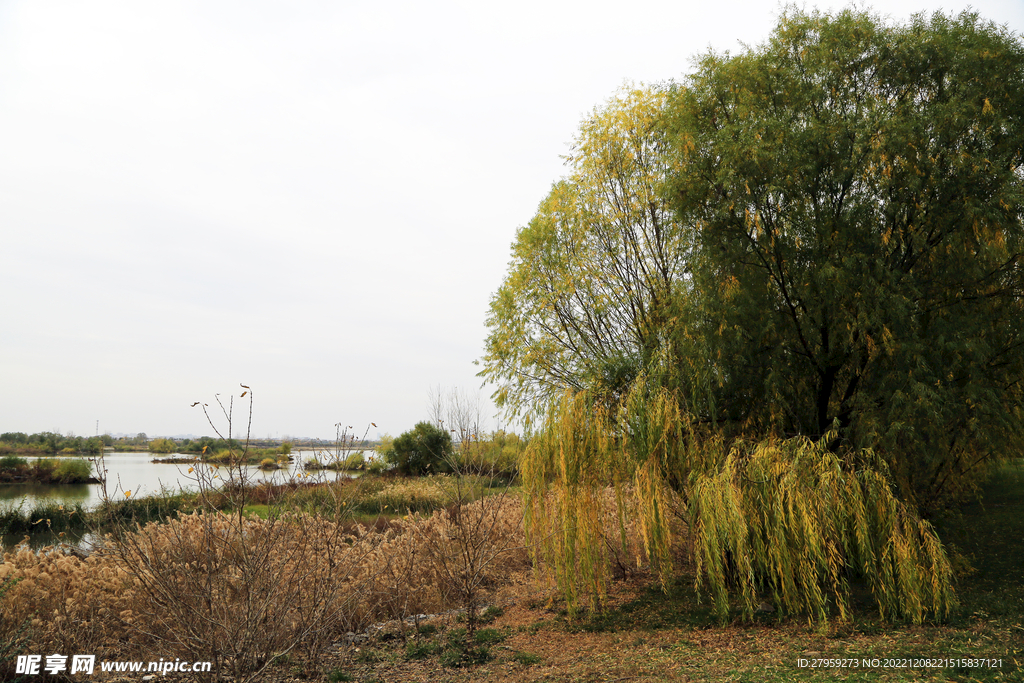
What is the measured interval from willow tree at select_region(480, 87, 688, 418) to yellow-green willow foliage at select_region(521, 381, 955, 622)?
6.32 feet

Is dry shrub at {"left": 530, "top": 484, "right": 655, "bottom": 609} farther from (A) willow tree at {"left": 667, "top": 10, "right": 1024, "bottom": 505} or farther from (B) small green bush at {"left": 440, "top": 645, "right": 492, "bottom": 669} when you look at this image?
(A) willow tree at {"left": 667, "top": 10, "right": 1024, "bottom": 505}

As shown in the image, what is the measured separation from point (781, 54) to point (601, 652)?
28.7 ft

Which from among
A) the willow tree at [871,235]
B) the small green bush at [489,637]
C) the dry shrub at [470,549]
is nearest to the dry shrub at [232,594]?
the dry shrub at [470,549]

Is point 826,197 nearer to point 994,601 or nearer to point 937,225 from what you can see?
point 937,225

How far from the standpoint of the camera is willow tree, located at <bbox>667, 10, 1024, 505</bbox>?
7.17 meters

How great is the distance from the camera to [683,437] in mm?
7973

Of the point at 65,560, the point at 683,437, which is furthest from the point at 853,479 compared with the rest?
the point at 65,560

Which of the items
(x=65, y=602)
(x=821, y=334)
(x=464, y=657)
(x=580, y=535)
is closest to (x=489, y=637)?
(x=464, y=657)

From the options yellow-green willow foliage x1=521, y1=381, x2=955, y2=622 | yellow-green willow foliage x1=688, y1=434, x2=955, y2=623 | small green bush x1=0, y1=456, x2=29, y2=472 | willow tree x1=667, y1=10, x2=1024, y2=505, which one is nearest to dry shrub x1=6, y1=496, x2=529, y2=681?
yellow-green willow foliage x1=521, y1=381, x2=955, y2=622

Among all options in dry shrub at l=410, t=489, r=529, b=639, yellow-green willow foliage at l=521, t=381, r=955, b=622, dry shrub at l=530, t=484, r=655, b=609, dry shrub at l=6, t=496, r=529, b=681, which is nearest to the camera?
dry shrub at l=6, t=496, r=529, b=681

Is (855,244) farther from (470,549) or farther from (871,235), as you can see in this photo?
(470,549)

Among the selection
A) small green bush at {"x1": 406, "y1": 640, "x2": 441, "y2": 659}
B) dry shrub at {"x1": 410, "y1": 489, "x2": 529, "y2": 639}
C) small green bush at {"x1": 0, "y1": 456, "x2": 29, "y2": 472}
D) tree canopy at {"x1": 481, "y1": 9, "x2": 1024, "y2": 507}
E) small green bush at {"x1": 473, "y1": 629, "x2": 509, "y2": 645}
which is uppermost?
tree canopy at {"x1": 481, "y1": 9, "x2": 1024, "y2": 507}

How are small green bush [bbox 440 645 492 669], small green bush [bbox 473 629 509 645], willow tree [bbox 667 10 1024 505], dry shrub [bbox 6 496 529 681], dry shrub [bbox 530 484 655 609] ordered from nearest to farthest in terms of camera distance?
dry shrub [bbox 6 496 529 681] → small green bush [bbox 440 645 492 669] → small green bush [bbox 473 629 509 645] → willow tree [bbox 667 10 1024 505] → dry shrub [bbox 530 484 655 609]

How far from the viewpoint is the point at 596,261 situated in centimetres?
1091
